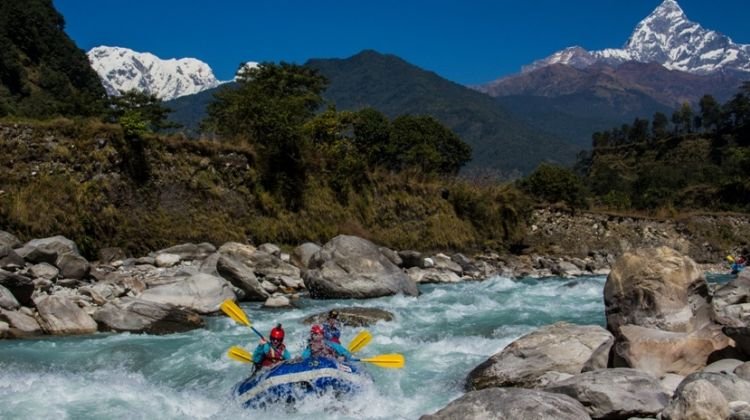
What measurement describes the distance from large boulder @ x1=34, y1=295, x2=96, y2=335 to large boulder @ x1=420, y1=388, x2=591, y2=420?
725cm

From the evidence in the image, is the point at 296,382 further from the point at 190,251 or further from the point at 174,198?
the point at 174,198

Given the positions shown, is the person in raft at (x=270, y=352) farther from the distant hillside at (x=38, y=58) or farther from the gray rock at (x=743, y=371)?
the distant hillside at (x=38, y=58)

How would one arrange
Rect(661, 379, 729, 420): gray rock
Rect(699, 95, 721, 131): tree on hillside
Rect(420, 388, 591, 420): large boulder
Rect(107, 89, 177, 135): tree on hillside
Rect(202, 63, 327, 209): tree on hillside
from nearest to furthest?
Rect(661, 379, 729, 420): gray rock
Rect(420, 388, 591, 420): large boulder
Rect(202, 63, 327, 209): tree on hillside
Rect(107, 89, 177, 135): tree on hillside
Rect(699, 95, 721, 131): tree on hillside

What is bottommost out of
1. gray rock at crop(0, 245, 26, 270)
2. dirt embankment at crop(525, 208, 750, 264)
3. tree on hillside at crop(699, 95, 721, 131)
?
dirt embankment at crop(525, 208, 750, 264)

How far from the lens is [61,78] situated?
203ft

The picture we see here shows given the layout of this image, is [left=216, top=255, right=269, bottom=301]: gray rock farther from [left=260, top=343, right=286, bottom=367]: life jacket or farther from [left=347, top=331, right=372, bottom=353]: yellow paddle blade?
[left=260, top=343, right=286, bottom=367]: life jacket

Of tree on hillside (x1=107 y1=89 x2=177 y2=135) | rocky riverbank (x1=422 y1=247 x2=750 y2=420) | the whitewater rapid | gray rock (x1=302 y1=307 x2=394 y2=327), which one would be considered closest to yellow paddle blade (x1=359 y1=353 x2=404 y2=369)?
the whitewater rapid

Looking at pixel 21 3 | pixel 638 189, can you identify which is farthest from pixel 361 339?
pixel 21 3

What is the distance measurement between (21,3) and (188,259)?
211 feet

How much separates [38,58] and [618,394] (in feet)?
237

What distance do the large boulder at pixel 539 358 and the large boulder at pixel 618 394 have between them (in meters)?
1.24

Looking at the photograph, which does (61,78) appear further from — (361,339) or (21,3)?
(361,339)

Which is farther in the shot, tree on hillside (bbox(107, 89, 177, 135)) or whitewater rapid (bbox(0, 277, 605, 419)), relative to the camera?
tree on hillside (bbox(107, 89, 177, 135))

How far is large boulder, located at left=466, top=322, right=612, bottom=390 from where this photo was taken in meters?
7.90
